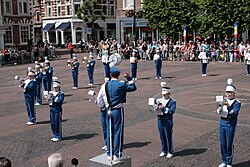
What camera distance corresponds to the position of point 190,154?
10.1 metres

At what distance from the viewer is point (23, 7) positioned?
52.1 m

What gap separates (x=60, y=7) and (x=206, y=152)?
2254 inches

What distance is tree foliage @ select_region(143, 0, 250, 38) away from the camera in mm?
31625

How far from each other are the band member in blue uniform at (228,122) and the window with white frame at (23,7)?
1829 inches

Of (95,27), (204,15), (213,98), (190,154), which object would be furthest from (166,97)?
(95,27)

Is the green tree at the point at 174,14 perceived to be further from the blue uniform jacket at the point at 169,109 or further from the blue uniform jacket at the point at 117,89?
the blue uniform jacket at the point at 117,89

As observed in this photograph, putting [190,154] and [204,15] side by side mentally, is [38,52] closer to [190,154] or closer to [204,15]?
[204,15]

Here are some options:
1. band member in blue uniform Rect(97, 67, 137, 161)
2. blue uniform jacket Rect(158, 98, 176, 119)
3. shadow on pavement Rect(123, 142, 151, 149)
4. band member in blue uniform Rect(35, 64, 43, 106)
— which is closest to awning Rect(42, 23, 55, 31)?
band member in blue uniform Rect(35, 64, 43, 106)

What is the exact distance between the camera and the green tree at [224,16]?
3141 cm

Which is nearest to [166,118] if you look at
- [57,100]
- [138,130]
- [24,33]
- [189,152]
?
[189,152]

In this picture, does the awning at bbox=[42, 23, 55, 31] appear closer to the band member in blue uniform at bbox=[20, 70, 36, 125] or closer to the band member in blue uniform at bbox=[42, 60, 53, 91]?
the band member in blue uniform at bbox=[42, 60, 53, 91]

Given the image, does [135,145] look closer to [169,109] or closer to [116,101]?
[169,109]

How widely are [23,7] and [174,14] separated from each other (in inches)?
950

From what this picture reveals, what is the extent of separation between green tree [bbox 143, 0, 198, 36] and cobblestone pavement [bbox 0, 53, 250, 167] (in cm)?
1604
